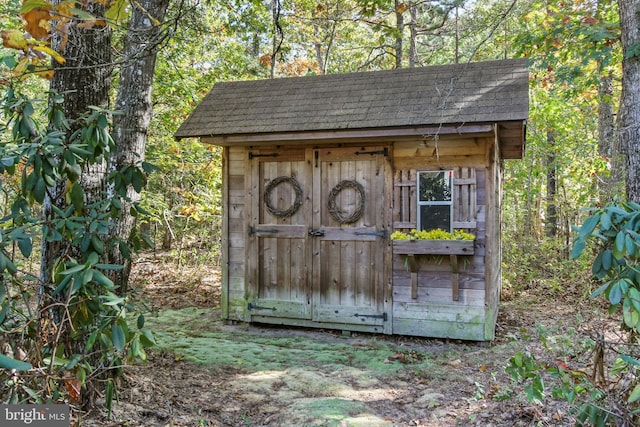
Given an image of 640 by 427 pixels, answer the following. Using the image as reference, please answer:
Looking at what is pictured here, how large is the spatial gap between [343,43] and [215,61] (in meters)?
6.96

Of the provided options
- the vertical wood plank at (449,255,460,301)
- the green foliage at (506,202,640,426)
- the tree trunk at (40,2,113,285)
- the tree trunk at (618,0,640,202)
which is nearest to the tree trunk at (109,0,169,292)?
the tree trunk at (40,2,113,285)

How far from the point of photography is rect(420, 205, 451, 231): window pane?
6234 millimetres

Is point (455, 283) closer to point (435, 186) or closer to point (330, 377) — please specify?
point (435, 186)

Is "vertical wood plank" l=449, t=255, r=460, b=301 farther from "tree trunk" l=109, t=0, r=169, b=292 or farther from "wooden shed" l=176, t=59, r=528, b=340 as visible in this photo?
"tree trunk" l=109, t=0, r=169, b=292

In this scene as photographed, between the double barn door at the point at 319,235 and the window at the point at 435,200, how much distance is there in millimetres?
467

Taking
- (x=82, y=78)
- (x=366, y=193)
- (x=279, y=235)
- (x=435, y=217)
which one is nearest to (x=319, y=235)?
(x=279, y=235)

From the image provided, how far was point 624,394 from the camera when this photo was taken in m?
2.48

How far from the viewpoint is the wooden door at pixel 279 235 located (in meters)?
6.91

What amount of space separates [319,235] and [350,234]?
0.45 m

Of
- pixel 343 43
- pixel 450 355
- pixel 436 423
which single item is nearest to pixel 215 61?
pixel 343 43

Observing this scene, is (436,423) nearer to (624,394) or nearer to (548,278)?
(624,394)

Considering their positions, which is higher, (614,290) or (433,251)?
(614,290)

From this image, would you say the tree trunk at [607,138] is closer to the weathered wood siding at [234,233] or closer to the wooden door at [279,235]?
the wooden door at [279,235]

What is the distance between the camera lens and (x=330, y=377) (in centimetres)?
490
